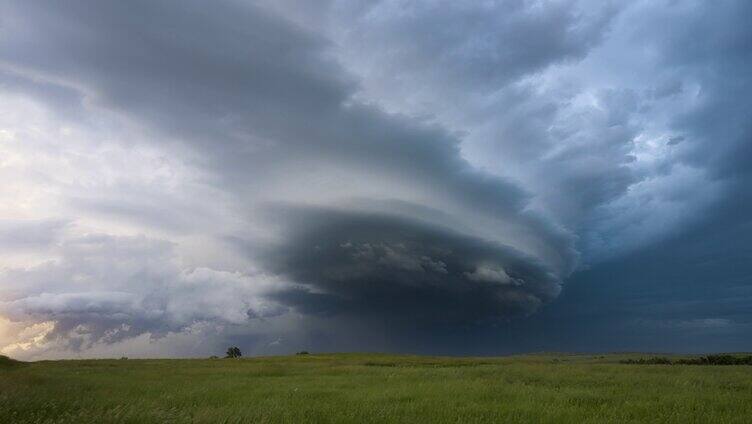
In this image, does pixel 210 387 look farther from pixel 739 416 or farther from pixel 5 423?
pixel 739 416

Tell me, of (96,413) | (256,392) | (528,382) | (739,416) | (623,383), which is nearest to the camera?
(96,413)

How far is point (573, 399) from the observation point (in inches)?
663

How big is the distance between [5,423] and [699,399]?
18955 millimetres

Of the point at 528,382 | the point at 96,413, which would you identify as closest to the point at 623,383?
the point at 528,382

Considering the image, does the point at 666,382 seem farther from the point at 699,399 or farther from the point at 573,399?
the point at 573,399

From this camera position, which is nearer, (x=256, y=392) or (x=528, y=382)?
(x=256, y=392)

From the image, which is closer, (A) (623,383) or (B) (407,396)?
(B) (407,396)

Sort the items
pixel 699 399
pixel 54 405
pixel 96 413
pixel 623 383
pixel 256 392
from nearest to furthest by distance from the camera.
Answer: pixel 96 413 → pixel 54 405 → pixel 699 399 → pixel 256 392 → pixel 623 383

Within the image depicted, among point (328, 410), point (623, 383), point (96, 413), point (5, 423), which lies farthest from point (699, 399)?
point (5, 423)

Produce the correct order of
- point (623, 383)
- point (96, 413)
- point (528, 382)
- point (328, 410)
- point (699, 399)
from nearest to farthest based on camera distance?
point (96, 413)
point (328, 410)
point (699, 399)
point (623, 383)
point (528, 382)

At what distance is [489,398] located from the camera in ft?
56.6

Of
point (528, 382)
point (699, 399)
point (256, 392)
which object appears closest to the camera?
point (699, 399)

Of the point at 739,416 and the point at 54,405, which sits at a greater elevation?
the point at 54,405

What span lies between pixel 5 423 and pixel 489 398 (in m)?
13.8
